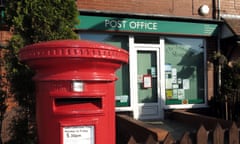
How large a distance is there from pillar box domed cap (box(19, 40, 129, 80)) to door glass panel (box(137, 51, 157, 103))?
624 centimetres

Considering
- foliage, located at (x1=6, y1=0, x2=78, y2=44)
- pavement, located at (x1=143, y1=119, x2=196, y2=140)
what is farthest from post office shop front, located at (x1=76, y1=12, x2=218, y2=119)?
foliage, located at (x1=6, y1=0, x2=78, y2=44)

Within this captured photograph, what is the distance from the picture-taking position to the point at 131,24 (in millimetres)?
7848

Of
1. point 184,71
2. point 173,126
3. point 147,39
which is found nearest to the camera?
point 173,126

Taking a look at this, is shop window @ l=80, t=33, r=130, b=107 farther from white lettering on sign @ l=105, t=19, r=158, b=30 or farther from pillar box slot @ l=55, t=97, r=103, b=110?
pillar box slot @ l=55, t=97, r=103, b=110

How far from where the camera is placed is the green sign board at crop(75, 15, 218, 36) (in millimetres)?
7453

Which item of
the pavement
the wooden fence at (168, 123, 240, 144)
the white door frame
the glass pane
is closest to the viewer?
the wooden fence at (168, 123, 240, 144)

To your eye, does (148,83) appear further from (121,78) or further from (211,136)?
(211,136)

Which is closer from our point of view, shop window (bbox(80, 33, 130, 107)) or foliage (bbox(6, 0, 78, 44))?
foliage (bbox(6, 0, 78, 44))

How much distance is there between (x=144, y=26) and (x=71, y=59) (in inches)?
247

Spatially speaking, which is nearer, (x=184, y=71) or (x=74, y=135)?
(x=74, y=135)

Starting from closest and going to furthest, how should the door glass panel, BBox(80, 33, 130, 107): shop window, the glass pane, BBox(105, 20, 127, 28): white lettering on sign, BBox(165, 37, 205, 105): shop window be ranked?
BBox(105, 20, 127, 28): white lettering on sign < BBox(80, 33, 130, 107): shop window < the glass pane < the door glass panel < BBox(165, 37, 205, 105): shop window

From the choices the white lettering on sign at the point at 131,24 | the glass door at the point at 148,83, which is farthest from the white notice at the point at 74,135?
the glass door at the point at 148,83

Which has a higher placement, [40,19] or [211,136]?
[40,19]

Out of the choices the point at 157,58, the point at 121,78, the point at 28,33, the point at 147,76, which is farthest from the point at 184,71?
the point at 28,33
